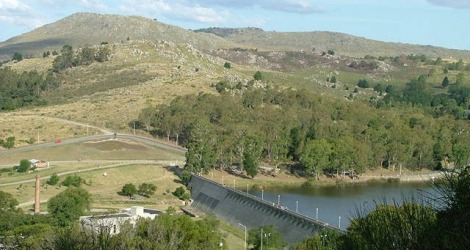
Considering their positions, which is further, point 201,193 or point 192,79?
point 192,79

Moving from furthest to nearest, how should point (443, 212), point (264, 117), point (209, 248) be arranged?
point (264, 117)
point (209, 248)
point (443, 212)

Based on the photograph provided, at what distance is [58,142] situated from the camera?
10025 cm

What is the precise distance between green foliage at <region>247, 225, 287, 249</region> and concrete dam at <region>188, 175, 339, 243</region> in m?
3.54

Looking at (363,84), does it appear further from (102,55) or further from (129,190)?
(129,190)

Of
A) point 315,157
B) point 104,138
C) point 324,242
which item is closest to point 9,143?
point 104,138

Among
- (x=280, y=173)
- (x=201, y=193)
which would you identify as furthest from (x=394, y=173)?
(x=201, y=193)

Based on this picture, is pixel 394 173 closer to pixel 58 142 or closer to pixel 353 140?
pixel 353 140

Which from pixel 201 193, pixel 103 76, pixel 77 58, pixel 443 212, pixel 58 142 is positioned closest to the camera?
pixel 443 212

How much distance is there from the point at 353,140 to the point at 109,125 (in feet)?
127

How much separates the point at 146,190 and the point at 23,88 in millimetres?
71603

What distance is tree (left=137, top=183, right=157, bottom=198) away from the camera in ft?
260

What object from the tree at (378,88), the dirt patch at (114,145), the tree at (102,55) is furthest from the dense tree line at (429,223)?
the tree at (378,88)

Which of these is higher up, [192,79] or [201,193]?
[192,79]

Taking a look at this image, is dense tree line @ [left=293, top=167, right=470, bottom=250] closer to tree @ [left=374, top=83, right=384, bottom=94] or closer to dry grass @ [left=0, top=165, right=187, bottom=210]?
dry grass @ [left=0, top=165, right=187, bottom=210]
